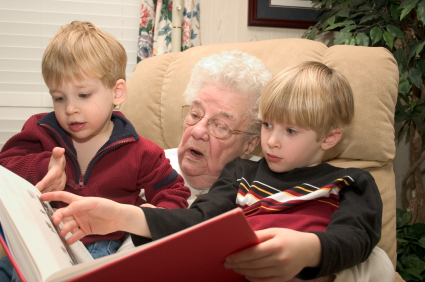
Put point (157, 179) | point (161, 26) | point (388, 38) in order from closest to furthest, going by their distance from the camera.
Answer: point (157, 179) → point (388, 38) → point (161, 26)

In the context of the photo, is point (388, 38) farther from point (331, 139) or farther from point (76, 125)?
point (76, 125)

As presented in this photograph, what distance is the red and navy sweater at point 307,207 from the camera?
0.78 meters

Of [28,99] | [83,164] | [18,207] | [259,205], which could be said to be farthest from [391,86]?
[28,99]

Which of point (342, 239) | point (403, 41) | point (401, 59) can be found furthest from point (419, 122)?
point (342, 239)

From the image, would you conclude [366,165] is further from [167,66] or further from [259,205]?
[167,66]

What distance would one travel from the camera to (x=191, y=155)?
132 cm

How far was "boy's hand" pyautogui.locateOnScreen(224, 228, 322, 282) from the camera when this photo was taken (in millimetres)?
615

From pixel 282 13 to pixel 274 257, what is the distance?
2167 mm

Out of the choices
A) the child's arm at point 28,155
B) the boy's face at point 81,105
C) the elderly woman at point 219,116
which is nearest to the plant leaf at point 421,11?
the elderly woman at point 219,116

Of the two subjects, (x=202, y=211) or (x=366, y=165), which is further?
(x=366, y=165)

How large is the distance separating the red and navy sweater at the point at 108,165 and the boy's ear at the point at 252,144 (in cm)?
30

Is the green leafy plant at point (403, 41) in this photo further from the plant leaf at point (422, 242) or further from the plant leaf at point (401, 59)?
the plant leaf at point (422, 242)

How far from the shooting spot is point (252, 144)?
4.47 feet

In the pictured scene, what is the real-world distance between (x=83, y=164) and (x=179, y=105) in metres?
0.53
